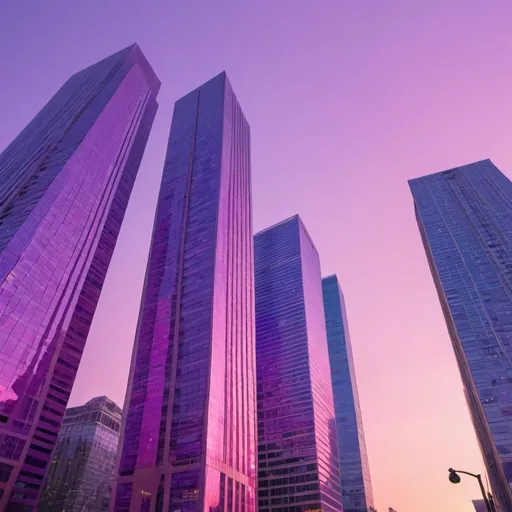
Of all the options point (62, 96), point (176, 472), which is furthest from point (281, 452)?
point (62, 96)

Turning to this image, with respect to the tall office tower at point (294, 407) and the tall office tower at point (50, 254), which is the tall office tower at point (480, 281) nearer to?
the tall office tower at point (294, 407)

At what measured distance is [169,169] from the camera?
165 metres

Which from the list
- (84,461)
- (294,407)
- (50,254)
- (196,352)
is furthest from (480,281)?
(84,461)

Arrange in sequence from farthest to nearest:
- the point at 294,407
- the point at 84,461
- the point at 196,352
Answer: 1. the point at 84,461
2. the point at 294,407
3. the point at 196,352

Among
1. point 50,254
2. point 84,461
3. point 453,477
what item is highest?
point 50,254

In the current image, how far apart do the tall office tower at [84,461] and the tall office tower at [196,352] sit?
75.2m

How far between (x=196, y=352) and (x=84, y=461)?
100 meters

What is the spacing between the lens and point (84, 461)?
16612 centimetres

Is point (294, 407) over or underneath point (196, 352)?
over

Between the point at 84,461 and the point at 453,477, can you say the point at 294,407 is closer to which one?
the point at 84,461

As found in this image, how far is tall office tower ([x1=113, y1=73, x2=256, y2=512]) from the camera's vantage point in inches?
3391

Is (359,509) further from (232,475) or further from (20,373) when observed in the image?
(20,373)

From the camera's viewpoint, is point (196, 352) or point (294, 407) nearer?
point (196, 352)

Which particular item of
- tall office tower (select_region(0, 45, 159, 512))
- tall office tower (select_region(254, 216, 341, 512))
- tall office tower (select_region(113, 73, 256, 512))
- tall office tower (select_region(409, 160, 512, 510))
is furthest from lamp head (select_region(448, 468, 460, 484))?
tall office tower (select_region(254, 216, 341, 512))
